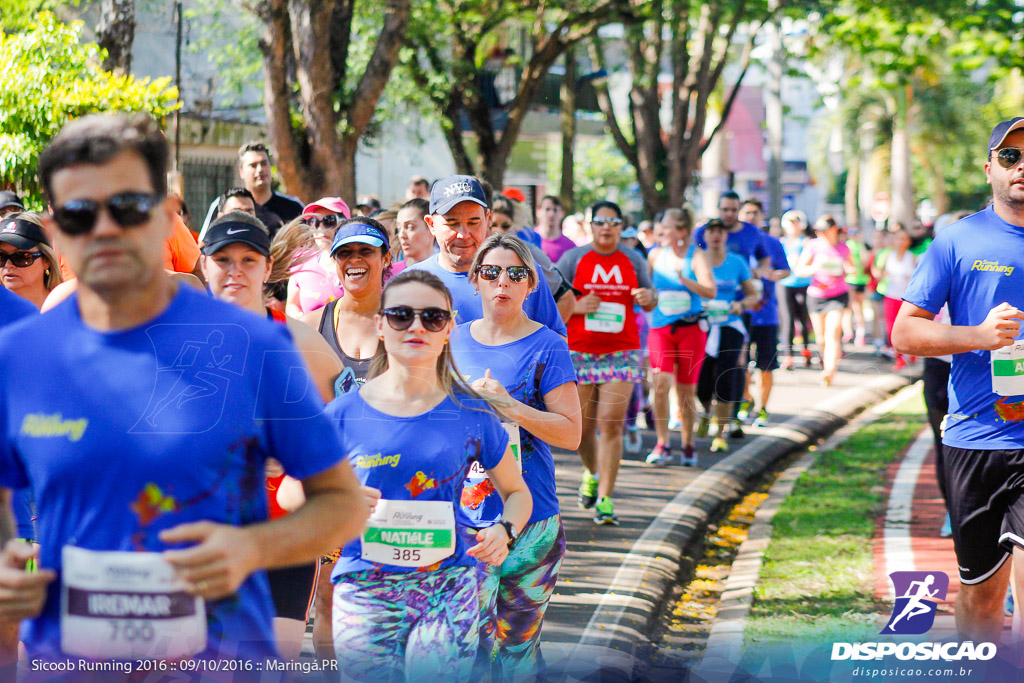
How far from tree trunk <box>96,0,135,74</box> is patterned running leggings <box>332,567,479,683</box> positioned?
732cm

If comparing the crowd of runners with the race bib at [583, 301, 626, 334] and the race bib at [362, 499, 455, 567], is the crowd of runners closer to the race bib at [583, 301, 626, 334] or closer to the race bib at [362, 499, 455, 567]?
the race bib at [362, 499, 455, 567]

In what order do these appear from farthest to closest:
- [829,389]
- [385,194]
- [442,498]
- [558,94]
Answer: [558,94], [385,194], [829,389], [442,498]

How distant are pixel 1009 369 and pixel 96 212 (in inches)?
128

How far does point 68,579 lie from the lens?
215 cm

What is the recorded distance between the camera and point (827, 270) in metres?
14.6

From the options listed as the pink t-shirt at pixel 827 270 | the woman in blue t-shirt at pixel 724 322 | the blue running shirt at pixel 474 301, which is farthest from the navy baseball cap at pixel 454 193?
the pink t-shirt at pixel 827 270

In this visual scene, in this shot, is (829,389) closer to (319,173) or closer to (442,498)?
(319,173)

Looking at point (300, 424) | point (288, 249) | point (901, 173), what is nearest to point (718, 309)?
point (288, 249)

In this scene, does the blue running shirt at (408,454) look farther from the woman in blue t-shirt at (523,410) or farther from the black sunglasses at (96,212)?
the black sunglasses at (96,212)

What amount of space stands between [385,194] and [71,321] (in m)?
25.6

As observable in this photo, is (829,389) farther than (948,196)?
No

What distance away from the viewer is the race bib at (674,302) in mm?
9703

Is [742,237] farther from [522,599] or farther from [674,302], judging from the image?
[522,599]

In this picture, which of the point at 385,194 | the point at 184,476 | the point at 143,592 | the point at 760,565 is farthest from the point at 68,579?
the point at 385,194
